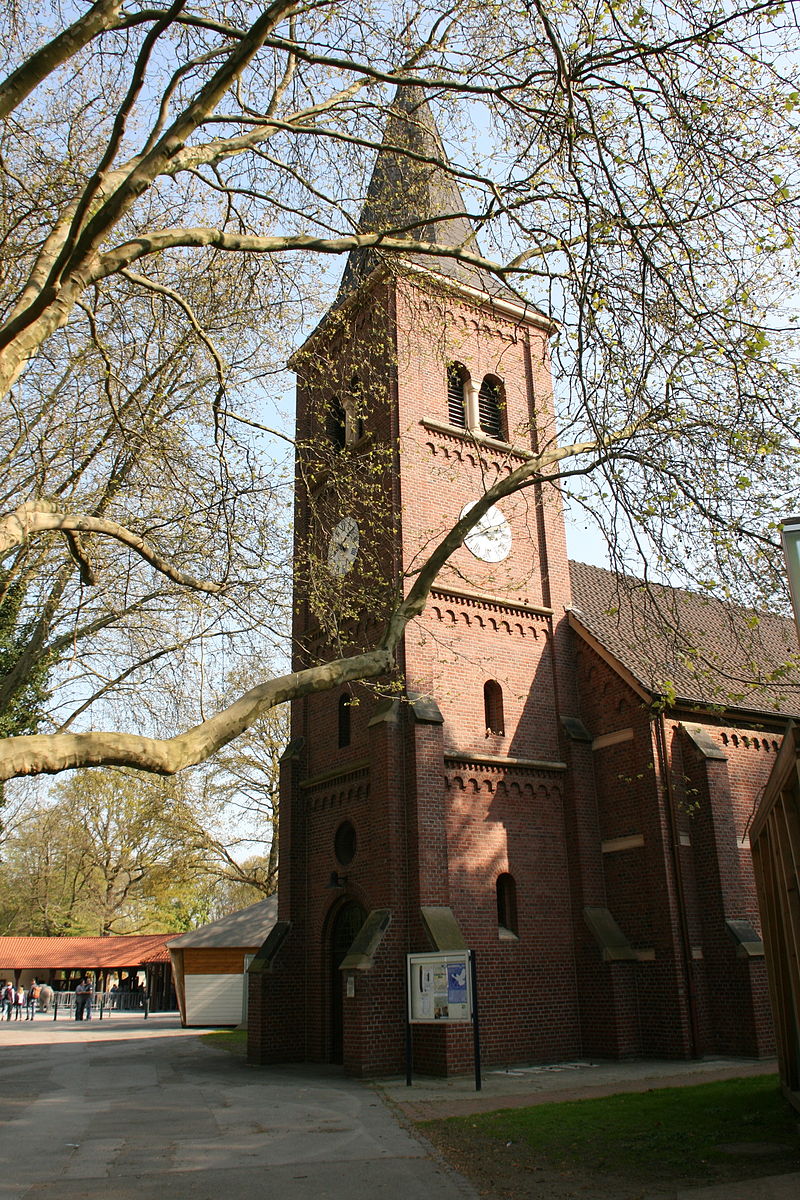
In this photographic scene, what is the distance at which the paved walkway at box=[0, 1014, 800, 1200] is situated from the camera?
302 inches

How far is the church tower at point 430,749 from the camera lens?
47.5 feet

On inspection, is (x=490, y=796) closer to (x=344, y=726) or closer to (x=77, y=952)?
(x=344, y=726)

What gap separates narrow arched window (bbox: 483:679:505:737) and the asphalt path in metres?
6.39

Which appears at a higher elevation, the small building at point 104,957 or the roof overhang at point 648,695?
the roof overhang at point 648,695

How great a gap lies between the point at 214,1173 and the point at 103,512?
8080 millimetres

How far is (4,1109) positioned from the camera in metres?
11.9

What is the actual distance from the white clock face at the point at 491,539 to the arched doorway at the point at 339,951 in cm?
696

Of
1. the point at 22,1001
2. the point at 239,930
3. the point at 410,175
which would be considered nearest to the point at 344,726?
the point at 410,175

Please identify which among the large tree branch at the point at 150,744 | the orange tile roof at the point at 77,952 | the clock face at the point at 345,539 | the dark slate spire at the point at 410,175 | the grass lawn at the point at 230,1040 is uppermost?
the dark slate spire at the point at 410,175

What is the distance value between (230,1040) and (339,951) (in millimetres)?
7648

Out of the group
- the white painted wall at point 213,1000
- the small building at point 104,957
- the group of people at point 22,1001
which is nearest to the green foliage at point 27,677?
the white painted wall at point 213,1000

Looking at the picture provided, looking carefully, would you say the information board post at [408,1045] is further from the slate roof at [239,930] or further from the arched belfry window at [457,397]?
the slate roof at [239,930]

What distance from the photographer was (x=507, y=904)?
639 inches

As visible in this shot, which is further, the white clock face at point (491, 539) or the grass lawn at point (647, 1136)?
the white clock face at point (491, 539)
